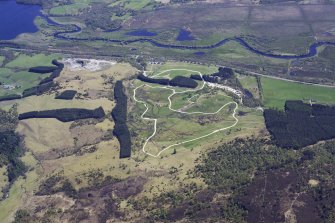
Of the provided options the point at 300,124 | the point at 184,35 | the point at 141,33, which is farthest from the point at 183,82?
the point at 141,33

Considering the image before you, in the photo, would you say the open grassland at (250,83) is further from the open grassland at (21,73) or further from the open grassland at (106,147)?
the open grassland at (21,73)

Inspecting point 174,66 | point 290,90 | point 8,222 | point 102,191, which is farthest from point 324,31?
point 8,222

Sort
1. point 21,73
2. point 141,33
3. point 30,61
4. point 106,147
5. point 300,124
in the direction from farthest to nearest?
point 141,33 → point 30,61 → point 21,73 → point 300,124 → point 106,147

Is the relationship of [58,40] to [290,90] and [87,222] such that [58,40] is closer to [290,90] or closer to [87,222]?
[290,90]

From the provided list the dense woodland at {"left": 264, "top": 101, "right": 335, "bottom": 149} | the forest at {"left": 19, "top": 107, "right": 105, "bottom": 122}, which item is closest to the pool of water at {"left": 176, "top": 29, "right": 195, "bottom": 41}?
the forest at {"left": 19, "top": 107, "right": 105, "bottom": 122}

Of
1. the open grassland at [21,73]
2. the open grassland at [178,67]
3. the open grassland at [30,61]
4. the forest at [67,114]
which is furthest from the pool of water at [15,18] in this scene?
the forest at [67,114]

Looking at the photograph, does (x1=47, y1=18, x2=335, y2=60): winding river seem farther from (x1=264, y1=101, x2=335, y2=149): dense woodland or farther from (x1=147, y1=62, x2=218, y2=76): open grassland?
(x1=264, y1=101, x2=335, y2=149): dense woodland

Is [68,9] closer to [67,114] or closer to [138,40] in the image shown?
[138,40]
